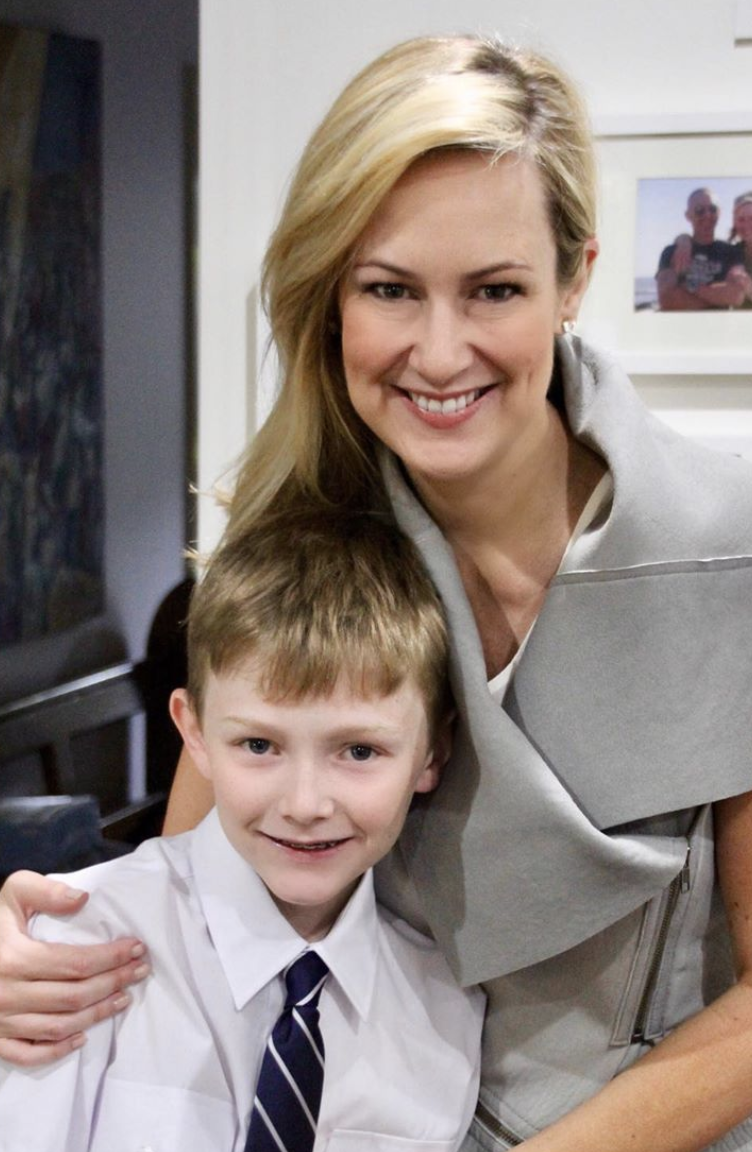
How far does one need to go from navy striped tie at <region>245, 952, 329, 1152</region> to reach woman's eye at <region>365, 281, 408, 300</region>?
563 mm

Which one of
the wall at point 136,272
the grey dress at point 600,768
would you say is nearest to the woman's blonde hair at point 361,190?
the grey dress at point 600,768

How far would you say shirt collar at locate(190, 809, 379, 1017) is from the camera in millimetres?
1144

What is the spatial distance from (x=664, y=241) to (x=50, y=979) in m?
1.20

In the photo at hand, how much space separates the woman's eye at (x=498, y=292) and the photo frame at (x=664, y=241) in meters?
0.70

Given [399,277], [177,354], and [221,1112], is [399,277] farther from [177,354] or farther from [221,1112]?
[177,354]

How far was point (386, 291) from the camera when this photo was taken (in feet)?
3.68

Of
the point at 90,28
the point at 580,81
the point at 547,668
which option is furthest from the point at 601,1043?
the point at 90,28

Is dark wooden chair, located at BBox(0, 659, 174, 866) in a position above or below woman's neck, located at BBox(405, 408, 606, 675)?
below

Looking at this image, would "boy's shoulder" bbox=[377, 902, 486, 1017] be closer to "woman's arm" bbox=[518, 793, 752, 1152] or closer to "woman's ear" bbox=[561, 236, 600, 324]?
"woman's arm" bbox=[518, 793, 752, 1152]

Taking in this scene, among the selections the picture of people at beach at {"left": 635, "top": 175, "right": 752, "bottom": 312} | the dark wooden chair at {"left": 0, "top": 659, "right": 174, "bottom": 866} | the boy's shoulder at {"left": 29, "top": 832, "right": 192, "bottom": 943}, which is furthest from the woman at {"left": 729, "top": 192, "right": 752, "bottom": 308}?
the dark wooden chair at {"left": 0, "top": 659, "right": 174, "bottom": 866}

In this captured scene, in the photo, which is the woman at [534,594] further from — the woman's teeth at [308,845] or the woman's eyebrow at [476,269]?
the woman's teeth at [308,845]

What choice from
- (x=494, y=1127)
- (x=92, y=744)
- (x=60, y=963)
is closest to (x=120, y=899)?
(x=60, y=963)

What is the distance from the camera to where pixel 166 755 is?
7.93 ft

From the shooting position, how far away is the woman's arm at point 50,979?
108cm
